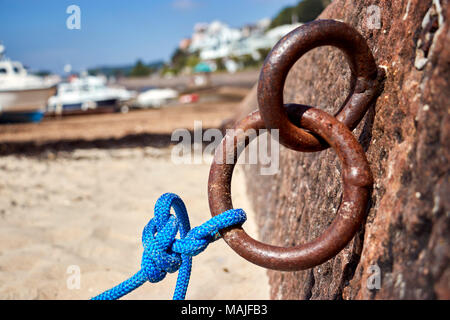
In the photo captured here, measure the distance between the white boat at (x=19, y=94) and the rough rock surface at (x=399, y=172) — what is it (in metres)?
18.3

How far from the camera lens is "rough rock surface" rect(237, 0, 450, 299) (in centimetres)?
80

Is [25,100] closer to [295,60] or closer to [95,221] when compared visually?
[95,221]

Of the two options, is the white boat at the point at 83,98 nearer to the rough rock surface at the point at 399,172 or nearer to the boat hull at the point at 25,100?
the boat hull at the point at 25,100

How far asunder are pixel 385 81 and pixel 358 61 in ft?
0.41

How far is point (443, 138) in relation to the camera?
795 mm

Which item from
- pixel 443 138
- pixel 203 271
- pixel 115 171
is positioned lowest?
pixel 203 271

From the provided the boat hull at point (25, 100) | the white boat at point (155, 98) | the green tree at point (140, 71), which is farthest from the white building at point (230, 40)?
the boat hull at point (25, 100)

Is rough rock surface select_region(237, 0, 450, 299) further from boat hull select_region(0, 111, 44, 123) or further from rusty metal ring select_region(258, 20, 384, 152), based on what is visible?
boat hull select_region(0, 111, 44, 123)

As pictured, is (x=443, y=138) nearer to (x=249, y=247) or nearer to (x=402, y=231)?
(x=402, y=231)

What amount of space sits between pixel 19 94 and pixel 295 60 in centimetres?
2086

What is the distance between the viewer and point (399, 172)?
0.96 m

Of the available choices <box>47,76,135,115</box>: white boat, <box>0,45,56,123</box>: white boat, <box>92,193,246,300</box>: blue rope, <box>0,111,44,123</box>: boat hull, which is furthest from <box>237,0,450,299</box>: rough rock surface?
<box>47,76,135,115</box>: white boat

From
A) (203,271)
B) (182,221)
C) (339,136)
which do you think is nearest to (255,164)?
(203,271)

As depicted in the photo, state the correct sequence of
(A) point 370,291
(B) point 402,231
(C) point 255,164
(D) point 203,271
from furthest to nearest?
(C) point 255,164, (D) point 203,271, (A) point 370,291, (B) point 402,231
